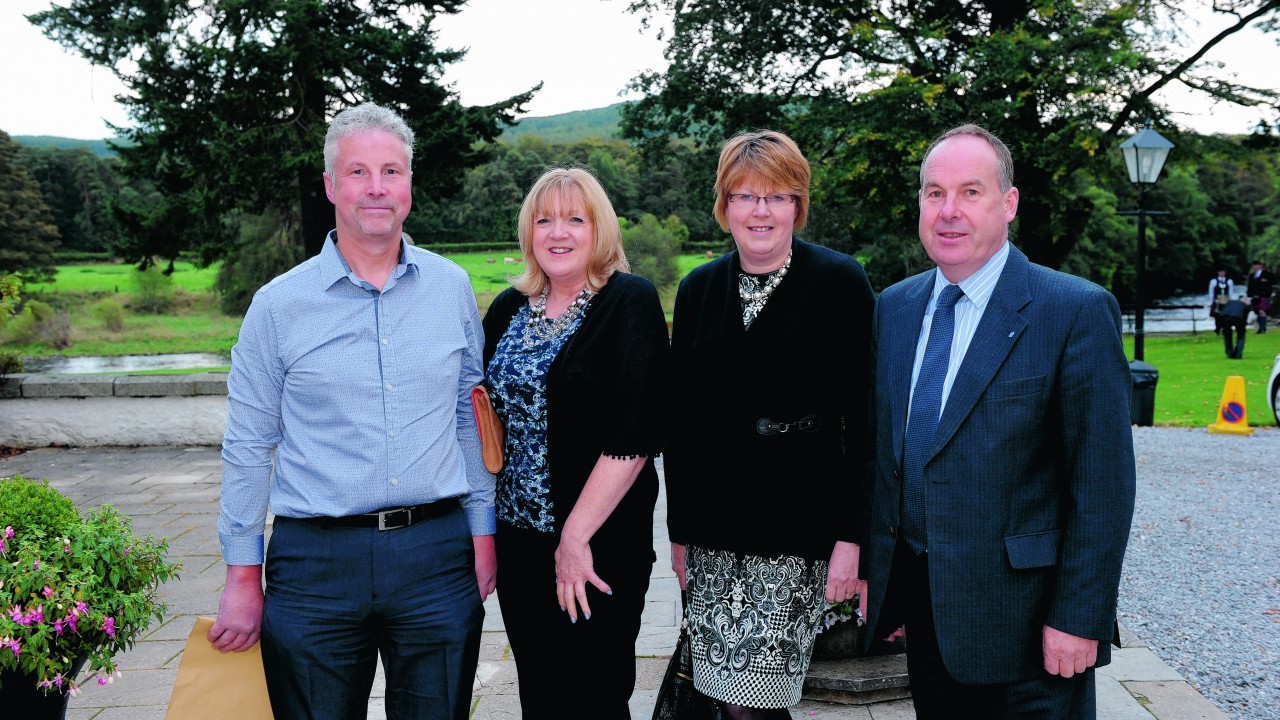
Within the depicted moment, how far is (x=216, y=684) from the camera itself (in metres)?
2.44

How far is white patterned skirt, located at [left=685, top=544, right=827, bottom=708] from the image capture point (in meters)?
2.60

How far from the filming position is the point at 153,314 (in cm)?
4562

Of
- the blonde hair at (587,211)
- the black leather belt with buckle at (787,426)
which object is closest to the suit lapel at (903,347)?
the black leather belt with buckle at (787,426)

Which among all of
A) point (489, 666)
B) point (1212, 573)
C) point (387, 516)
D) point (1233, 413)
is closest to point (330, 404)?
point (387, 516)

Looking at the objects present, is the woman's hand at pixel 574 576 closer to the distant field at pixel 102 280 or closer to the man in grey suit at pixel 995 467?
the man in grey suit at pixel 995 467

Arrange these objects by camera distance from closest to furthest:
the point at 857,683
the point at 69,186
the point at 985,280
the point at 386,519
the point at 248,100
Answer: the point at 985,280 → the point at 386,519 → the point at 857,683 → the point at 248,100 → the point at 69,186

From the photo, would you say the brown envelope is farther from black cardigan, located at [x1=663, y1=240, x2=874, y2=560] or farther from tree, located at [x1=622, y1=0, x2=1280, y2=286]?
tree, located at [x1=622, y1=0, x2=1280, y2=286]

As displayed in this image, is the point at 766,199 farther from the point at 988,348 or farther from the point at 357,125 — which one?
the point at 357,125

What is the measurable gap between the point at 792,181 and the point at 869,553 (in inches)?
43.3

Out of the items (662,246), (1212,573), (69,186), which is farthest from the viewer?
(69,186)

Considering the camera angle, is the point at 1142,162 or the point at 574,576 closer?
the point at 574,576

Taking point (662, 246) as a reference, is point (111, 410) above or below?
below

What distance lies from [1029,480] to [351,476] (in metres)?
1.69

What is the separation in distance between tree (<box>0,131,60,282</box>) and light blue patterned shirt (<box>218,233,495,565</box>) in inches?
1827
